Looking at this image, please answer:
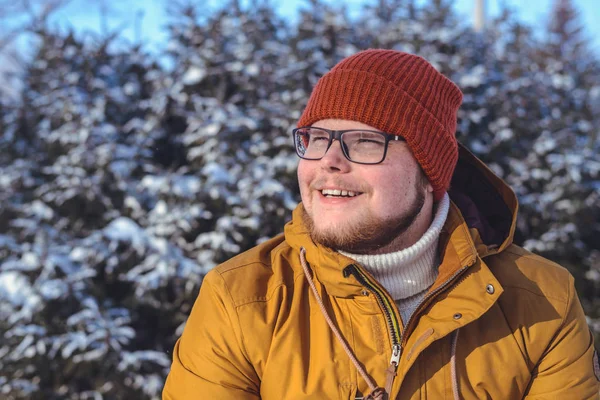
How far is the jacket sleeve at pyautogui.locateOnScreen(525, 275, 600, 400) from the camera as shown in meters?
1.81

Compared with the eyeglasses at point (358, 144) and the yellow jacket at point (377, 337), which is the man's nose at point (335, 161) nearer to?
the eyeglasses at point (358, 144)

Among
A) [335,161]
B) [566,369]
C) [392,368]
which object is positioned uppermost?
[335,161]

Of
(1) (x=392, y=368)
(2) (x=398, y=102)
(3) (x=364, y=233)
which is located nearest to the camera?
(1) (x=392, y=368)

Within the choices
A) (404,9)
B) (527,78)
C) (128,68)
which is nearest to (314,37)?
(404,9)

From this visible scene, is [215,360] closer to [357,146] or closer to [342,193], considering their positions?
[342,193]

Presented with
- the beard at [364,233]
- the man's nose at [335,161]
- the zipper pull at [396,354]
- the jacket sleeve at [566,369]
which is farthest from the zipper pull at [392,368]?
the man's nose at [335,161]

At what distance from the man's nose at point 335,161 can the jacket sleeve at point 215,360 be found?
504 millimetres

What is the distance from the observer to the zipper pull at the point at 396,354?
1753 mm

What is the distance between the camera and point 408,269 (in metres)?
1.93

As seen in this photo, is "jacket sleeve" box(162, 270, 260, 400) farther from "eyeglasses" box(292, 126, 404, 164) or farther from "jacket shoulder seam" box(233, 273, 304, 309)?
"eyeglasses" box(292, 126, 404, 164)

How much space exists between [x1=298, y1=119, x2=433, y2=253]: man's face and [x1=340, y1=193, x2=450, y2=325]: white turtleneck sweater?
0.06 m

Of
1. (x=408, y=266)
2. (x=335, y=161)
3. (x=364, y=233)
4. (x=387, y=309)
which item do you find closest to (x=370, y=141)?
(x=335, y=161)

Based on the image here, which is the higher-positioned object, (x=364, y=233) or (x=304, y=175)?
(x=304, y=175)

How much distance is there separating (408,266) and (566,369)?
58 cm
